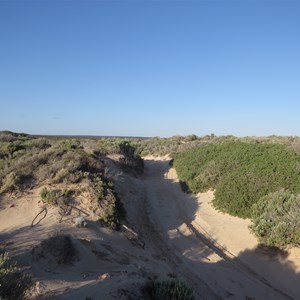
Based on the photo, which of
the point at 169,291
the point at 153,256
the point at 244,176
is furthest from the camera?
the point at 244,176

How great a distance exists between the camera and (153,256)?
9.52 m

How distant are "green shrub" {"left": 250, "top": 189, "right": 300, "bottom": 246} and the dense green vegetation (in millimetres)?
45

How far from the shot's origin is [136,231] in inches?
435

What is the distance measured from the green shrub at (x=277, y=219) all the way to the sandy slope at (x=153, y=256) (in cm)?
47

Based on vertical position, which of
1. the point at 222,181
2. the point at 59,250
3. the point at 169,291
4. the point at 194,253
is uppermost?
the point at 222,181

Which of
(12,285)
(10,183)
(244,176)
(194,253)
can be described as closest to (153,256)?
(194,253)

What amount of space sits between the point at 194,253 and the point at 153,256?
1601 mm

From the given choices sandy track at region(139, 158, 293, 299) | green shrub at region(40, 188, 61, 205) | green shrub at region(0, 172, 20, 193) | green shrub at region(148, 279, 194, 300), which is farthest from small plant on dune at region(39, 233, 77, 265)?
green shrub at region(0, 172, 20, 193)

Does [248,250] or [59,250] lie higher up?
[59,250]

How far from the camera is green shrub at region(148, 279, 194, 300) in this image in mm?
5926

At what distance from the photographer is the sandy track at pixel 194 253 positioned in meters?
8.40

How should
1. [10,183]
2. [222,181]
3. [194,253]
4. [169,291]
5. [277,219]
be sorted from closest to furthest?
[169,291], [277,219], [194,253], [10,183], [222,181]

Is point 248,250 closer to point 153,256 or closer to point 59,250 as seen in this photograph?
point 153,256

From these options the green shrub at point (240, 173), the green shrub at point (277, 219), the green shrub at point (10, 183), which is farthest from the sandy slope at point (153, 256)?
the green shrub at point (240, 173)
